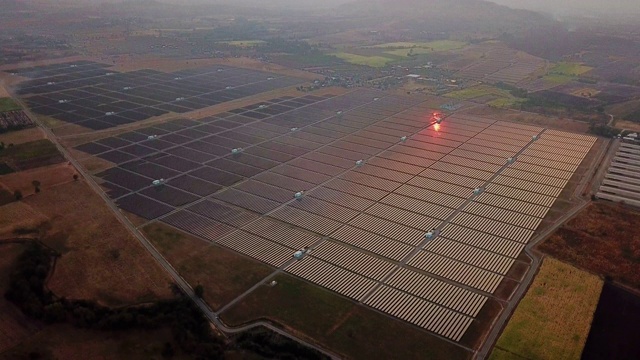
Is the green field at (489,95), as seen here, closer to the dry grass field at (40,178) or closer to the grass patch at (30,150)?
the dry grass field at (40,178)

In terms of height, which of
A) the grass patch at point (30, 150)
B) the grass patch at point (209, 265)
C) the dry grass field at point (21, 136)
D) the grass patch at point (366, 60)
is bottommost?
the grass patch at point (366, 60)

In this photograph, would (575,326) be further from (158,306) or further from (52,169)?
(52,169)

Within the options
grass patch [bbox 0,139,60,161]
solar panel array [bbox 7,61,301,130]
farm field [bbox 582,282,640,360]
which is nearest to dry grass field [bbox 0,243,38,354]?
grass patch [bbox 0,139,60,161]

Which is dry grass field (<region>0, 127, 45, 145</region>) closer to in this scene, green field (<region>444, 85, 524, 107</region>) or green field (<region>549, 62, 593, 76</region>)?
green field (<region>444, 85, 524, 107</region>)

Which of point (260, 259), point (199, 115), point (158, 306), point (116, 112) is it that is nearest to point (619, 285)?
point (260, 259)

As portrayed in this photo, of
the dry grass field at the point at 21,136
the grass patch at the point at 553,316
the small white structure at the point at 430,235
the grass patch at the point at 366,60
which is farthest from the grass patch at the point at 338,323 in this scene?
the grass patch at the point at 366,60
